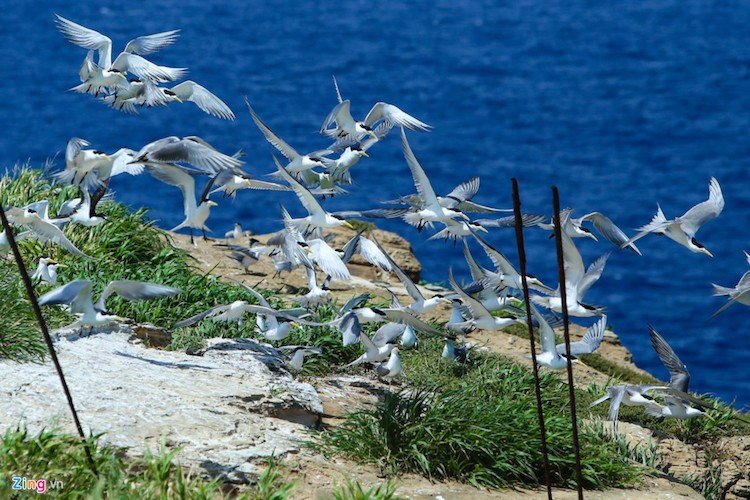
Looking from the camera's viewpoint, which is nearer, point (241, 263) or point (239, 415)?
point (239, 415)

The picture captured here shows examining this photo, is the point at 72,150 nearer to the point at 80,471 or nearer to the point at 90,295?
the point at 90,295

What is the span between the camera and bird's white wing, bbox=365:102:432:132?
1306 cm

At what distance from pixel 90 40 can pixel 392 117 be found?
10.9 feet

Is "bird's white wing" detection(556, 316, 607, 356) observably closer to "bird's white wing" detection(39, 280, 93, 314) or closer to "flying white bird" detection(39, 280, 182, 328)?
"flying white bird" detection(39, 280, 182, 328)

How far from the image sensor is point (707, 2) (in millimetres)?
54625

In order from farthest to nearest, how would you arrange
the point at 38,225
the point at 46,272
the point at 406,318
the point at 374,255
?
the point at 374,255 < the point at 38,225 < the point at 46,272 < the point at 406,318

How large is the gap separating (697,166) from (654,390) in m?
24.7

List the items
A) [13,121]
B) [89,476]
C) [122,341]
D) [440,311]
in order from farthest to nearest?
[13,121] < [440,311] < [122,341] < [89,476]

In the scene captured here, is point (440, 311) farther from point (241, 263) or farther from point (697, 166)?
point (697, 166)

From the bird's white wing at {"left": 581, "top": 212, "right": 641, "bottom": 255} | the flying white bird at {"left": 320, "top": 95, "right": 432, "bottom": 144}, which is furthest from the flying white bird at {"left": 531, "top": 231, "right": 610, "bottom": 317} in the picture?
the flying white bird at {"left": 320, "top": 95, "right": 432, "bottom": 144}

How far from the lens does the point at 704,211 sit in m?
12.5

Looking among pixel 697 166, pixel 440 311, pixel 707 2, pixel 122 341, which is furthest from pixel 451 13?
pixel 122 341

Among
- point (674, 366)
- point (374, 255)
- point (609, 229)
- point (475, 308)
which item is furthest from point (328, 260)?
point (674, 366)

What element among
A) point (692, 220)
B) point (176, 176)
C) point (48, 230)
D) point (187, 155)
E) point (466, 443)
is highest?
point (187, 155)
